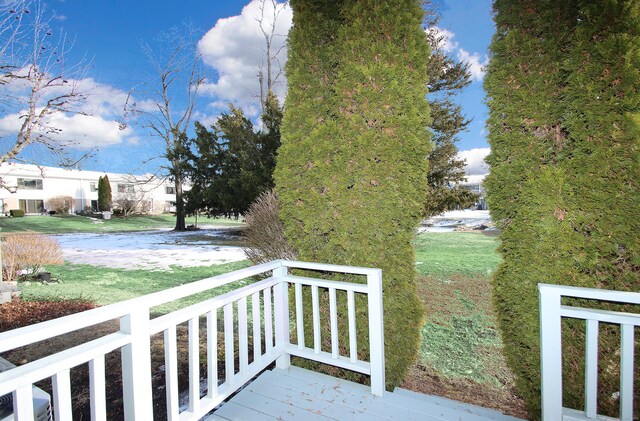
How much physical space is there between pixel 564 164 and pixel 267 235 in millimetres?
3913

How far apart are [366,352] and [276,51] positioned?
12.4 metres

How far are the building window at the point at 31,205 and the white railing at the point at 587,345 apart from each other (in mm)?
23846

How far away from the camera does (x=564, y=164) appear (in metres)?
1.74

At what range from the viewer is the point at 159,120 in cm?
1526

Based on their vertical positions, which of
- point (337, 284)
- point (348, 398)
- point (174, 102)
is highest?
point (174, 102)

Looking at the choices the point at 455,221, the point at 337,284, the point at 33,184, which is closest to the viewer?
the point at 337,284

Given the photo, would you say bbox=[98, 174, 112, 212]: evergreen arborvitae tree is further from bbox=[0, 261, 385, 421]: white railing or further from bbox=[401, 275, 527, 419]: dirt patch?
bbox=[0, 261, 385, 421]: white railing

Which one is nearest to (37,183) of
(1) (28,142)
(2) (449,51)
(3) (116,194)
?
(3) (116,194)

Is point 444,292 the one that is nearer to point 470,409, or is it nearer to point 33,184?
point 470,409

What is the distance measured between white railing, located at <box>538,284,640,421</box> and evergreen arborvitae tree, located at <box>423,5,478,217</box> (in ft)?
21.9

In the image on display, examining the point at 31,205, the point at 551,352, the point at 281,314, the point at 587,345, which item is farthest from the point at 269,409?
the point at 31,205

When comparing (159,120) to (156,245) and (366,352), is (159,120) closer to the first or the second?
(156,245)

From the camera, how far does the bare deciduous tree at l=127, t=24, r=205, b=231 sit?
1327cm

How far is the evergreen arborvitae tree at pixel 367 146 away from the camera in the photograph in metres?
2.17
